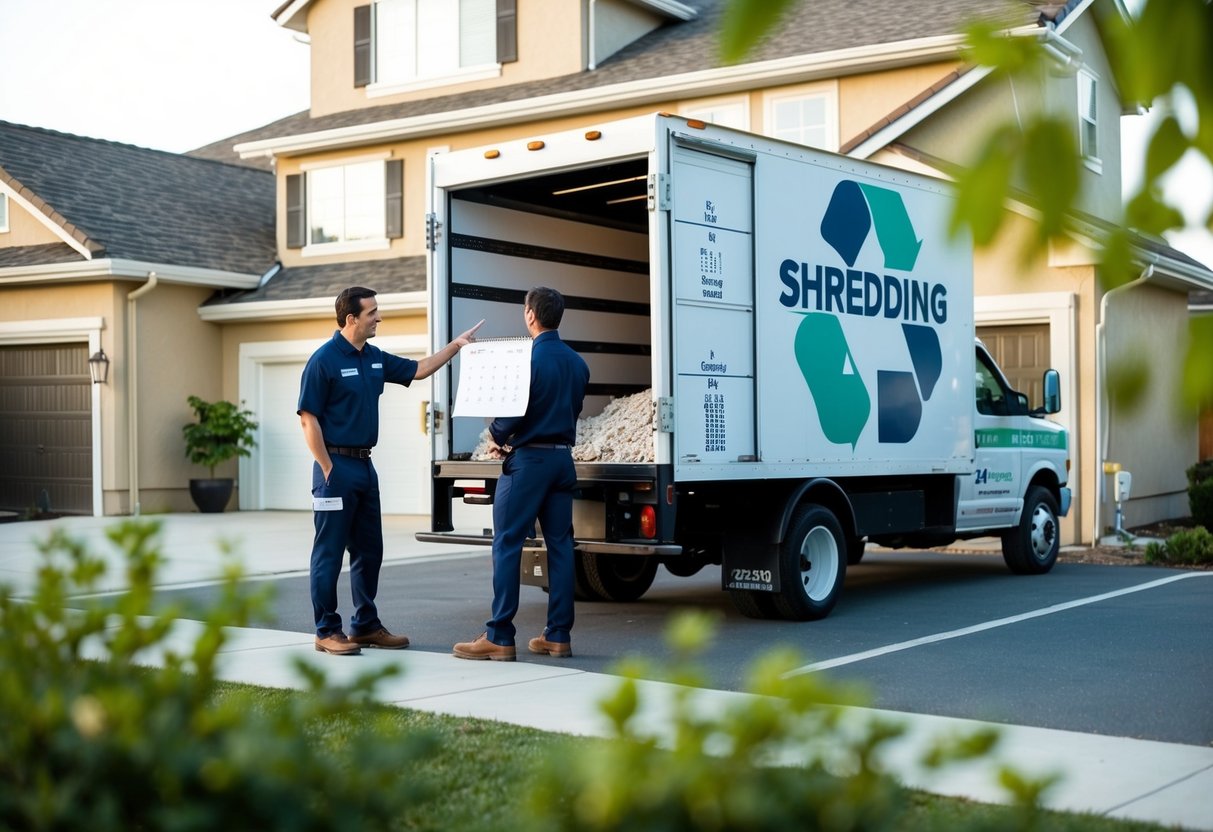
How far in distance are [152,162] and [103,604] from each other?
23703 millimetres

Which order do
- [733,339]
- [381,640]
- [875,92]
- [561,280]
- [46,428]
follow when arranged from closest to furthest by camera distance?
[381,640] < [733,339] < [561,280] < [875,92] < [46,428]

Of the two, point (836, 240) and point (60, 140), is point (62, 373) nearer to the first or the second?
point (60, 140)

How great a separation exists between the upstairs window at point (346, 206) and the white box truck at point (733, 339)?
447 inches

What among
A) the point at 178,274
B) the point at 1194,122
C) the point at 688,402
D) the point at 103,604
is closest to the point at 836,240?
the point at 688,402

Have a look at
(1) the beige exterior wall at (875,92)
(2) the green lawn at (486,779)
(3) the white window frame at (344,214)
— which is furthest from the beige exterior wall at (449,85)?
(2) the green lawn at (486,779)

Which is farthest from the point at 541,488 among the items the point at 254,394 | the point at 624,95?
the point at 254,394

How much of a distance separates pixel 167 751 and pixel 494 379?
6.14 m

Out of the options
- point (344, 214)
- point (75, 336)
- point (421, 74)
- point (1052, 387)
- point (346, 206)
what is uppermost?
point (421, 74)

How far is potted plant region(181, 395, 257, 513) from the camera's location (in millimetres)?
21266

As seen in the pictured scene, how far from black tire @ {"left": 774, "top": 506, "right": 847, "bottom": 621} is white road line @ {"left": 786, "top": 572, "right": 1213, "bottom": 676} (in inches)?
34.9

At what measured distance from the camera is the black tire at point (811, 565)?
31.7ft

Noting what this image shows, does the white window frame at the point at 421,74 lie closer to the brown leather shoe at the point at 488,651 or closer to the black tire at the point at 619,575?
the black tire at the point at 619,575

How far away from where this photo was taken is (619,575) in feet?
37.9

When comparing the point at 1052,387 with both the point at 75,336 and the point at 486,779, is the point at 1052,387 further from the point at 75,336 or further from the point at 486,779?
the point at 75,336
